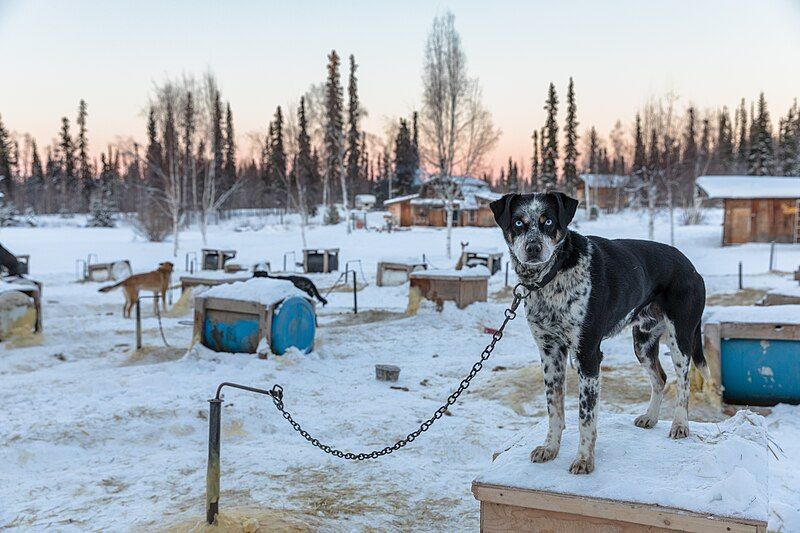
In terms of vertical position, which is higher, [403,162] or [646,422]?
[403,162]

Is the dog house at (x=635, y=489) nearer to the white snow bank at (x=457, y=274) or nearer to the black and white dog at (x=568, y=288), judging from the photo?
the black and white dog at (x=568, y=288)

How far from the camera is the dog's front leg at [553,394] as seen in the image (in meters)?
3.28

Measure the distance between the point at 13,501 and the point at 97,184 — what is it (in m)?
75.0

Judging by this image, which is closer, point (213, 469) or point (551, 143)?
point (213, 469)

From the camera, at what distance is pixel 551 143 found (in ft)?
197

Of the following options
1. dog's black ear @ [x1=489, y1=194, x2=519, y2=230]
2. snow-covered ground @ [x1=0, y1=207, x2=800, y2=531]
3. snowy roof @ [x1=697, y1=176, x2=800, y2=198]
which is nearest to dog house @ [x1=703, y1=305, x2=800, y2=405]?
snow-covered ground @ [x1=0, y1=207, x2=800, y2=531]

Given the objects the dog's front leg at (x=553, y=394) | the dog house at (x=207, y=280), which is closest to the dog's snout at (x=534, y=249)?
the dog's front leg at (x=553, y=394)

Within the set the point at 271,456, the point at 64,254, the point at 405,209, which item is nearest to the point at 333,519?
the point at 271,456

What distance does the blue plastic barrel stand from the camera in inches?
333

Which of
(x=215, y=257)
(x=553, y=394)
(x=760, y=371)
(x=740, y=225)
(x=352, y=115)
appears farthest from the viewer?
(x=352, y=115)

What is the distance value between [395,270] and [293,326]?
10295mm

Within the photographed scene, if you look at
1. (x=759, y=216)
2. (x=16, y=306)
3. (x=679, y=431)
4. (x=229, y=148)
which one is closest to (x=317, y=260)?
(x=16, y=306)

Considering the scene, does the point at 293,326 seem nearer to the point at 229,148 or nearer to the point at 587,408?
the point at 587,408

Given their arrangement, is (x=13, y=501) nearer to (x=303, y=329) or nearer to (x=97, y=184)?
(x=303, y=329)
